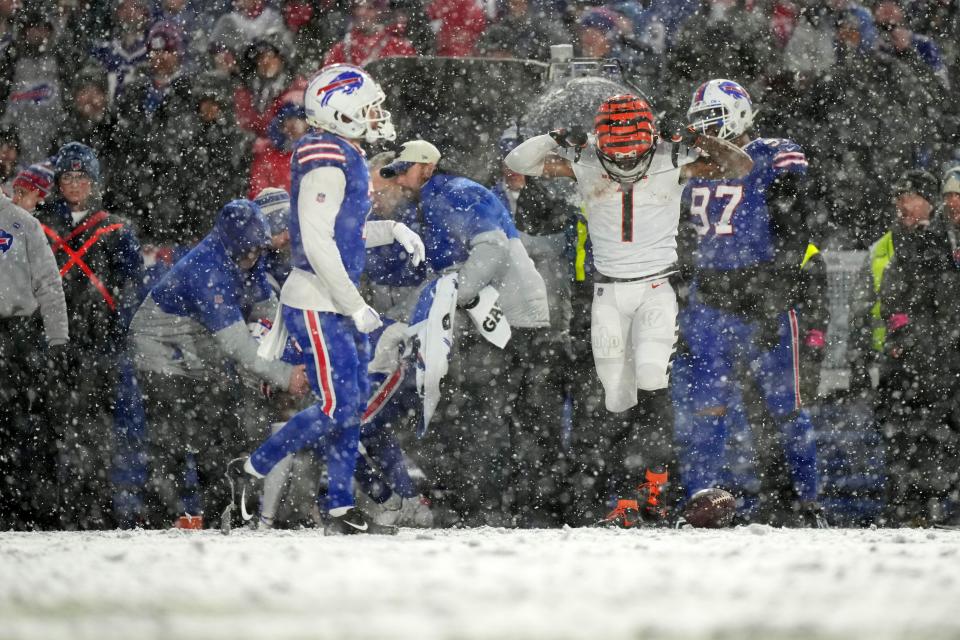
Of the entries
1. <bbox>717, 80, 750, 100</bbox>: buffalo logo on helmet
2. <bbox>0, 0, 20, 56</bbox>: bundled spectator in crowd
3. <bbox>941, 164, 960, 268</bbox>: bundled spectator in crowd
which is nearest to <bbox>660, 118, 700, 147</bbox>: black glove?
<bbox>717, 80, 750, 100</bbox>: buffalo logo on helmet

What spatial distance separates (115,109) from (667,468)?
3950 mm

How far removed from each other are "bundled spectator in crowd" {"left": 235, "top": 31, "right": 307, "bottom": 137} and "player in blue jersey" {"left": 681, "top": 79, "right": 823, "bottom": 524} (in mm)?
2466

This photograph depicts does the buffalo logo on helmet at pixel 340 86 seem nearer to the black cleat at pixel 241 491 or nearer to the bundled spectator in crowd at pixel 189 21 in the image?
the black cleat at pixel 241 491

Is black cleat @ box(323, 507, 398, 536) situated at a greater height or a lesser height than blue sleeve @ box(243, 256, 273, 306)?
lesser

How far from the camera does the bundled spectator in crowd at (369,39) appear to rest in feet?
25.3

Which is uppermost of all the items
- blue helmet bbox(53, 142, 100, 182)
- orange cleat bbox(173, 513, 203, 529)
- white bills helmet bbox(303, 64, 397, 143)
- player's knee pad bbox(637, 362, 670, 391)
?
white bills helmet bbox(303, 64, 397, 143)

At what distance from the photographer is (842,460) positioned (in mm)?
6641

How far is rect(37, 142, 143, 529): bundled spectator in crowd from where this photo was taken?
6.46m

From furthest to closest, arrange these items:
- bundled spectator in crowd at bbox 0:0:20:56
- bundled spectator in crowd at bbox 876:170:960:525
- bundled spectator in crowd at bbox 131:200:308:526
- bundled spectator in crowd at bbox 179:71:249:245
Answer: bundled spectator in crowd at bbox 0:0:20:56
bundled spectator in crowd at bbox 179:71:249:245
bundled spectator in crowd at bbox 876:170:960:525
bundled spectator in crowd at bbox 131:200:308:526

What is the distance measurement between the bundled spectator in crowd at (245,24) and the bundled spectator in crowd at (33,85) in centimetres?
104

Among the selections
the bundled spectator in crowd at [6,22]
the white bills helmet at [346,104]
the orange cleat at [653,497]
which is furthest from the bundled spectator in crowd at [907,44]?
the bundled spectator in crowd at [6,22]

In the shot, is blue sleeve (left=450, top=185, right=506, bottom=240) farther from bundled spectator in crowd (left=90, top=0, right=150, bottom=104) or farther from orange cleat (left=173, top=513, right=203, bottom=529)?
bundled spectator in crowd (left=90, top=0, right=150, bottom=104)

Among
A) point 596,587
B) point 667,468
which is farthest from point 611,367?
point 596,587

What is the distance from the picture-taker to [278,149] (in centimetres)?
738
